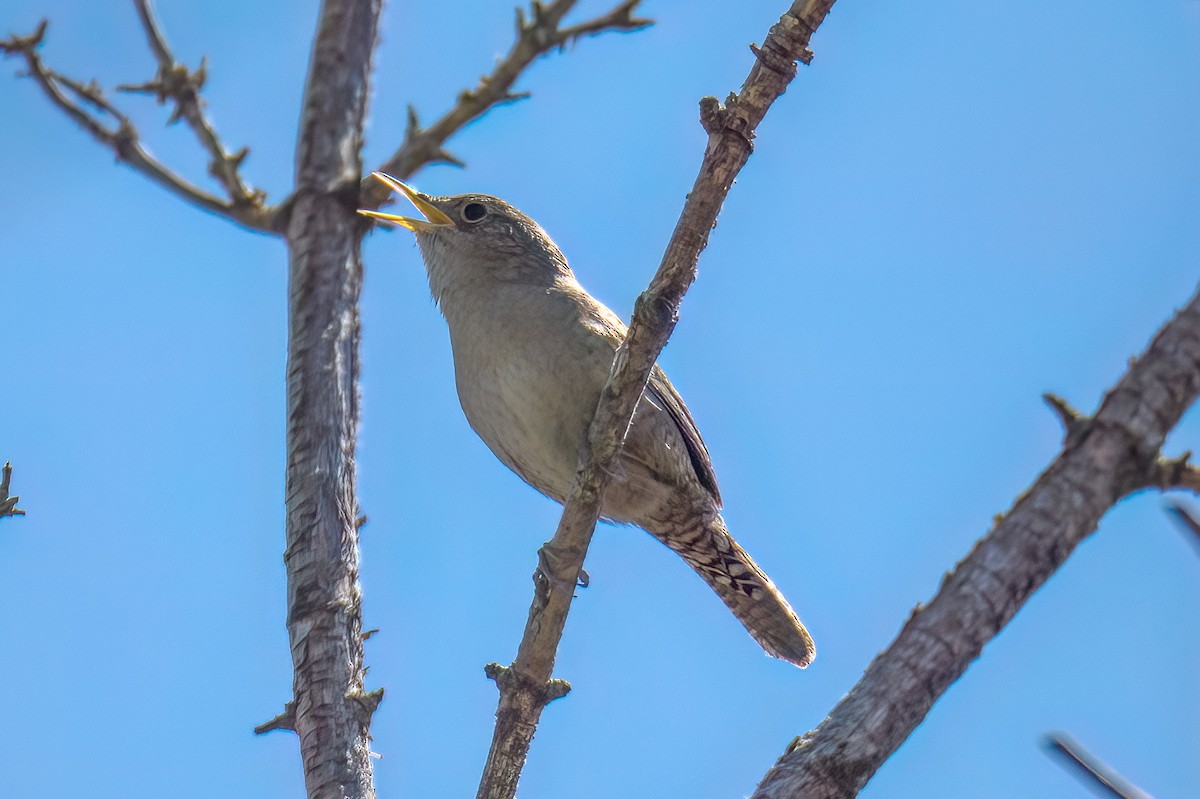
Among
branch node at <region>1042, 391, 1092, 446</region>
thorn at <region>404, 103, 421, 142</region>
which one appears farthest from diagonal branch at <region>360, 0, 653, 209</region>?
branch node at <region>1042, 391, 1092, 446</region>

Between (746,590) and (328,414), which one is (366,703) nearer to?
(328,414)

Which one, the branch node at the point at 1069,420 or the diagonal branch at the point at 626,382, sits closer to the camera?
the branch node at the point at 1069,420

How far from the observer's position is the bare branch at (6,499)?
394 centimetres

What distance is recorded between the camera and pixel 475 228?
649cm

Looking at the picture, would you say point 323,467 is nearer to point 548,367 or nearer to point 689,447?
point 548,367

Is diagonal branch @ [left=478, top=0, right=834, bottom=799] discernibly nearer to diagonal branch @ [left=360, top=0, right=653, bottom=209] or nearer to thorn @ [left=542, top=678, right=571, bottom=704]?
thorn @ [left=542, top=678, right=571, bottom=704]

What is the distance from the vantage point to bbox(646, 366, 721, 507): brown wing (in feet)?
19.2

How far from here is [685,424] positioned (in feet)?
19.6

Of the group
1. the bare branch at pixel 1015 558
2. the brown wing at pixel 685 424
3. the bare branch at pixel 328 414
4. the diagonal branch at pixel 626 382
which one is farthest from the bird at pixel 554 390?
the bare branch at pixel 1015 558

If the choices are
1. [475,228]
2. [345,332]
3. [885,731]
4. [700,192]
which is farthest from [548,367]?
[885,731]

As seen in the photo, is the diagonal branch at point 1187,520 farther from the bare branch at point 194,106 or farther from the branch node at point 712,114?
the bare branch at point 194,106

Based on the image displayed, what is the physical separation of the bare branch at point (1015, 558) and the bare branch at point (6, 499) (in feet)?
7.94

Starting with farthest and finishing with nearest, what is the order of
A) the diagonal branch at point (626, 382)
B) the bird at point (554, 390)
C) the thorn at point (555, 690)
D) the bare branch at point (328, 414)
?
the bird at point (554, 390)
the bare branch at point (328, 414)
the thorn at point (555, 690)
the diagonal branch at point (626, 382)

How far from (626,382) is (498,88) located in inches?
91.8
